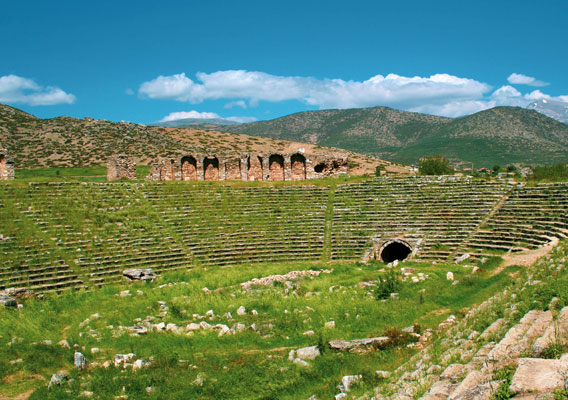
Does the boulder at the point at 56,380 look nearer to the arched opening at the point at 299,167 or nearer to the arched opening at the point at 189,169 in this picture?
the arched opening at the point at 189,169

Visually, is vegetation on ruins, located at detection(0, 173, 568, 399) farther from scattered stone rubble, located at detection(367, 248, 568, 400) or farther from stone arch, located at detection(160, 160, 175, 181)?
stone arch, located at detection(160, 160, 175, 181)

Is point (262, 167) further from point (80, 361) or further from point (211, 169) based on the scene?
point (80, 361)

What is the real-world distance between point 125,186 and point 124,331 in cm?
1621

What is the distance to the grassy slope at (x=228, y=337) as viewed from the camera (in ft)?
27.2

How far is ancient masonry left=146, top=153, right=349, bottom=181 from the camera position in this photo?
33.6 metres

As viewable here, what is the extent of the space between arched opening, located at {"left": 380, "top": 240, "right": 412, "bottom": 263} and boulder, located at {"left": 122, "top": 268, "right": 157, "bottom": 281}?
12058 millimetres

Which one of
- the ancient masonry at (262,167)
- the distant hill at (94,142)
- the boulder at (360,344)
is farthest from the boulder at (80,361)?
the distant hill at (94,142)

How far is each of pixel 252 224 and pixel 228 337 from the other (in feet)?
44.7

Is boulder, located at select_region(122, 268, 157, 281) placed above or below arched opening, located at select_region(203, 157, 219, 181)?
below

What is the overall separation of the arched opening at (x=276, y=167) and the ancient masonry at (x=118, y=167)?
1118cm

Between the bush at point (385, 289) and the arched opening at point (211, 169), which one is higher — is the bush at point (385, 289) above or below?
below

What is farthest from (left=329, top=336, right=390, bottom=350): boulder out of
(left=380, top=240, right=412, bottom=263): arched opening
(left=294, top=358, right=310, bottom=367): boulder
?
(left=380, top=240, right=412, bottom=263): arched opening

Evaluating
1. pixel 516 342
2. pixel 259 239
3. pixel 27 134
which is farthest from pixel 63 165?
pixel 516 342

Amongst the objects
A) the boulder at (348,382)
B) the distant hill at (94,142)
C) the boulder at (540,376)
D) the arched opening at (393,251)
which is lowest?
the arched opening at (393,251)
